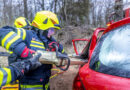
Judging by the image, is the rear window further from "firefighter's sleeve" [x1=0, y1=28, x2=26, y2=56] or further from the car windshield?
"firefighter's sleeve" [x1=0, y1=28, x2=26, y2=56]

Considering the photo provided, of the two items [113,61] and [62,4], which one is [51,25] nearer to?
[113,61]

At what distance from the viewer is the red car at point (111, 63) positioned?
4.29ft

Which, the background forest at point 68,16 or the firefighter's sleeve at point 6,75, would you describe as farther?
the background forest at point 68,16

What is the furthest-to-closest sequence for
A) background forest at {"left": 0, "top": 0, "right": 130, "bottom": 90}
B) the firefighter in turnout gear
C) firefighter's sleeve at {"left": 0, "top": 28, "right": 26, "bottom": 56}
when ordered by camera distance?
background forest at {"left": 0, "top": 0, "right": 130, "bottom": 90} → the firefighter in turnout gear → firefighter's sleeve at {"left": 0, "top": 28, "right": 26, "bottom": 56}

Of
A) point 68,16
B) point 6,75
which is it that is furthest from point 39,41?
point 68,16

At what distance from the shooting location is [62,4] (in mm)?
15508

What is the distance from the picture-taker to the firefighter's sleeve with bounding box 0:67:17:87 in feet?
4.85

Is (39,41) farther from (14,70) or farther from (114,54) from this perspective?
(114,54)

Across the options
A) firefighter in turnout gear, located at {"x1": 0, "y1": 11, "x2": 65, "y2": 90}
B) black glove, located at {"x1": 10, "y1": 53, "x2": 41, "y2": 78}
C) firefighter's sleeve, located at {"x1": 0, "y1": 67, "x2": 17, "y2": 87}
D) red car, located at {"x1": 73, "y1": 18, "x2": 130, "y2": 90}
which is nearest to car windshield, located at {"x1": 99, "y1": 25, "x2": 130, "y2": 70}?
red car, located at {"x1": 73, "y1": 18, "x2": 130, "y2": 90}

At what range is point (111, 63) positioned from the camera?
1.49 meters

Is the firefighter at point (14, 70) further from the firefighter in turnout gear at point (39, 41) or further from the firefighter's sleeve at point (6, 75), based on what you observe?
the firefighter in turnout gear at point (39, 41)

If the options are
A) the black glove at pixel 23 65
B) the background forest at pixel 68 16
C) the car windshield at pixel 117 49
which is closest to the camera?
the car windshield at pixel 117 49

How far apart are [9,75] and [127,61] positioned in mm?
1093

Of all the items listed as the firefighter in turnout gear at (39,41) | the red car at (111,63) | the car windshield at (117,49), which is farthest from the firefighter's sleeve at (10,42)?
the car windshield at (117,49)
